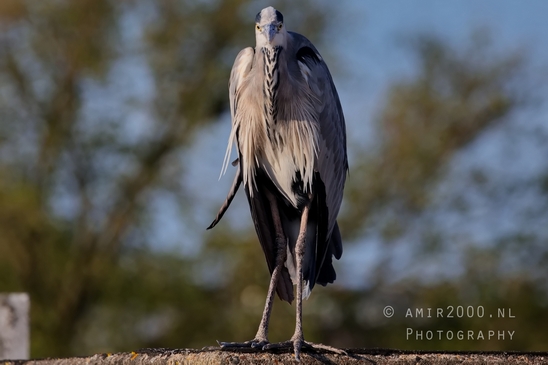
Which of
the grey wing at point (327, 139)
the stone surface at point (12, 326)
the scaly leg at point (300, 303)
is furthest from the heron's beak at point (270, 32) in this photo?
the stone surface at point (12, 326)

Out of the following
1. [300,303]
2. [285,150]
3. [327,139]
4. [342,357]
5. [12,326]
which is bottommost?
[342,357]

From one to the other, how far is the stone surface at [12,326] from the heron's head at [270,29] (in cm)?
220

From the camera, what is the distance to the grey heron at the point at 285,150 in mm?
4238

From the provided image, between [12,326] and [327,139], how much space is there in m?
2.22

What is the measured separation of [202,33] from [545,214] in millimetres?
6432

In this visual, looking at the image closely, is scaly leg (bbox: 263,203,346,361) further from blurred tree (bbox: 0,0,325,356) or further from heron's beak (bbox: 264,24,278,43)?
blurred tree (bbox: 0,0,325,356)

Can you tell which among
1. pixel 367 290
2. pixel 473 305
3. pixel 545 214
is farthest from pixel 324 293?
pixel 545 214

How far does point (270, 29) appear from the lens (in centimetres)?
412

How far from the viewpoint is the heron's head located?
413 centimetres

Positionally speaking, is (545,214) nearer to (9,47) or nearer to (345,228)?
(345,228)

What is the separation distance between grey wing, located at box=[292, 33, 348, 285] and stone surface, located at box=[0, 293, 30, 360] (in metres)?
1.84

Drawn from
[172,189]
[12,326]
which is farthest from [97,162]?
[12,326]

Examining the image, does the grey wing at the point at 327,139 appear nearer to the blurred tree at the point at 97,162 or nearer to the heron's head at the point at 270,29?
the heron's head at the point at 270,29

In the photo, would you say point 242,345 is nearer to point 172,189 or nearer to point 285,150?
point 285,150
